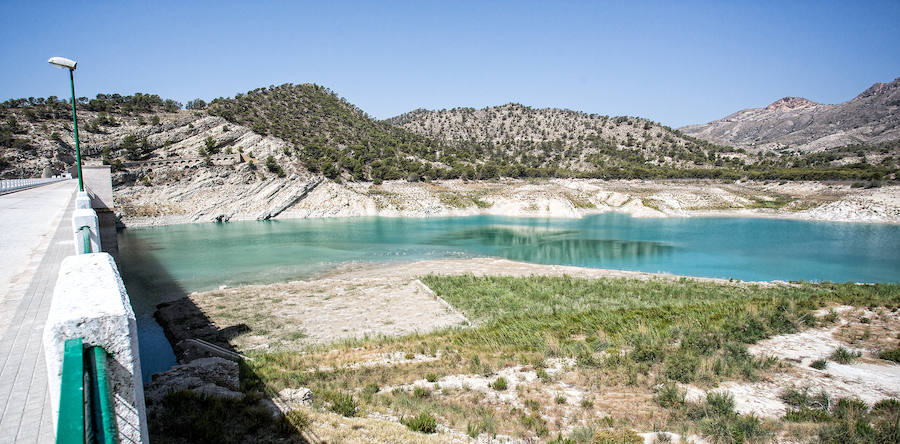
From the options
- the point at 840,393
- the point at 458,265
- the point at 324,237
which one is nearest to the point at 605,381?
the point at 840,393

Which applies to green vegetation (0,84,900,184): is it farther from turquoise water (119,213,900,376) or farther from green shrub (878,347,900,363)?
green shrub (878,347,900,363)

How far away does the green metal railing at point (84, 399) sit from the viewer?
214 centimetres

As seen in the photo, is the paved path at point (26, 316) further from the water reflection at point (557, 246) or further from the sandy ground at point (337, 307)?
the water reflection at point (557, 246)

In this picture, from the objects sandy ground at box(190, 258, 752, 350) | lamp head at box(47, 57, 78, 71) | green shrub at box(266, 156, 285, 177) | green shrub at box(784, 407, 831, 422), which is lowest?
sandy ground at box(190, 258, 752, 350)

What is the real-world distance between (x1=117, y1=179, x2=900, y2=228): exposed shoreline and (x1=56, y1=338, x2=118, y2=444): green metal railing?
54.2m

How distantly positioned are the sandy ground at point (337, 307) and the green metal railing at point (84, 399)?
11348 mm

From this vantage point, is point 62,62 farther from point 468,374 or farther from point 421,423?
point 421,423

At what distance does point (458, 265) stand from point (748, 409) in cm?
2107

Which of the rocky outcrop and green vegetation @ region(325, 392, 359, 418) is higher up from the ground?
the rocky outcrop

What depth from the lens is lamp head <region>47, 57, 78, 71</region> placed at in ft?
50.3

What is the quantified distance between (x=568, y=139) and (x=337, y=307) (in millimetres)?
109954

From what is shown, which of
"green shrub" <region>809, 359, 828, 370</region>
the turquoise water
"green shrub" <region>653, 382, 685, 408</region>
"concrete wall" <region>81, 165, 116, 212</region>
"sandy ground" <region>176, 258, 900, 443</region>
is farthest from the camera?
"concrete wall" <region>81, 165, 116, 212</region>

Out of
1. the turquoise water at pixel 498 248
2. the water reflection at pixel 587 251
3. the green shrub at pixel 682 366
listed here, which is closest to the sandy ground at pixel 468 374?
the green shrub at pixel 682 366

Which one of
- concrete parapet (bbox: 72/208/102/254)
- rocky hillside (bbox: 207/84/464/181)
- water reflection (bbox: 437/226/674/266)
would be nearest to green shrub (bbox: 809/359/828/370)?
concrete parapet (bbox: 72/208/102/254)
